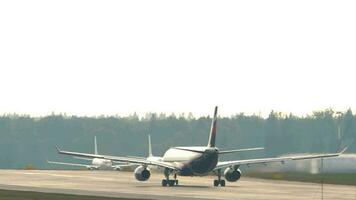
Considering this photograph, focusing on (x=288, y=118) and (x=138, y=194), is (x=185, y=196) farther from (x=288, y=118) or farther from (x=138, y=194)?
(x=288, y=118)

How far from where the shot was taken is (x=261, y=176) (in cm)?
11175

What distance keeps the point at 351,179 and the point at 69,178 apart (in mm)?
29091

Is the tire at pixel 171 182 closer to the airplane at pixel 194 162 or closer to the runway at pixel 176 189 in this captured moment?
the airplane at pixel 194 162

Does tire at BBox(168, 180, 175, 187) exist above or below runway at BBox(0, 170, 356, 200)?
above

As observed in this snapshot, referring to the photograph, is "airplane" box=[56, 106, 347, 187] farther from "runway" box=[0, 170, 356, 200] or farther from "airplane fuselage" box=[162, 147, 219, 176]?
"runway" box=[0, 170, 356, 200]

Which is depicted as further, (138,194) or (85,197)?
(138,194)

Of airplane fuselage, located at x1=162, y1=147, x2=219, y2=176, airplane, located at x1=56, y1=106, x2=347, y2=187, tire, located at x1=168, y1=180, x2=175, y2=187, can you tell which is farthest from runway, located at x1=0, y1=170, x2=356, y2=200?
airplane fuselage, located at x1=162, y1=147, x2=219, y2=176

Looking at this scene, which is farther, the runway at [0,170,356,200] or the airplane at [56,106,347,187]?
the airplane at [56,106,347,187]

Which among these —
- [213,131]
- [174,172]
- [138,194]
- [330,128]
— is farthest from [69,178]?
[330,128]

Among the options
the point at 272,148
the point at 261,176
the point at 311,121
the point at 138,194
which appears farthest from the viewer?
the point at 311,121

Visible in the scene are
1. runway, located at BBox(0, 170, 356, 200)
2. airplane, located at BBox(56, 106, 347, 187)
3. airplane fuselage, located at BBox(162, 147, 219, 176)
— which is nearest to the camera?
runway, located at BBox(0, 170, 356, 200)

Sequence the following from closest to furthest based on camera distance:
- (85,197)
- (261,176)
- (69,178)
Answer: (85,197), (69,178), (261,176)

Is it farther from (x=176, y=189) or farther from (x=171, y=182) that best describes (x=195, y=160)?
(x=176, y=189)

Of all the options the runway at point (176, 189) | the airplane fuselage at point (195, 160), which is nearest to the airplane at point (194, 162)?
the airplane fuselage at point (195, 160)
